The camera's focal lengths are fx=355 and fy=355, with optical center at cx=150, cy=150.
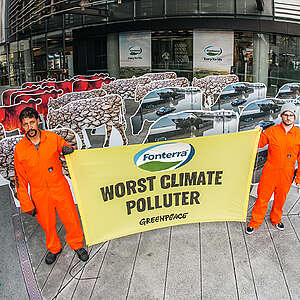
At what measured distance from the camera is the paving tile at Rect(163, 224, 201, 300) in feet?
11.4

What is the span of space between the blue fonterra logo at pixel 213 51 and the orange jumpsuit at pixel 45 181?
14.7m

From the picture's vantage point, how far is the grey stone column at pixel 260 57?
56.1ft

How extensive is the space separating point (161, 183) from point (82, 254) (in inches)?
48.5

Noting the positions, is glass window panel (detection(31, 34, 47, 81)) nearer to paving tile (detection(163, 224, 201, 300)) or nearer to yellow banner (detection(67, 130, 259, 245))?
paving tile (detection(163, 224, 201, 300))

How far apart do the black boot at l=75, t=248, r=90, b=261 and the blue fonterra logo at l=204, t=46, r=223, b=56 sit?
15.0m

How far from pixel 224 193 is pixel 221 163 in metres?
0.38

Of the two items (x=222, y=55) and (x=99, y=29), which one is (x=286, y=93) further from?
(x=99, y=29)

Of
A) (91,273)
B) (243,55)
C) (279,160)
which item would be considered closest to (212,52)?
(243,55)

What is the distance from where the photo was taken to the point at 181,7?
17.7 meters

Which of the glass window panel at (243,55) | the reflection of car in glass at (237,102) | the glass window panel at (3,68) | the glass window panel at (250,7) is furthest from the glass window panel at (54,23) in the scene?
the reflection of car in glass at (237,102)

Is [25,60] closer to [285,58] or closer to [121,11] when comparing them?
[121,11]

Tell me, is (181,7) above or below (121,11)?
below

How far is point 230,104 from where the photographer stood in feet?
27.8

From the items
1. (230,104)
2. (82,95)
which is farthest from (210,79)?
(82,95)
